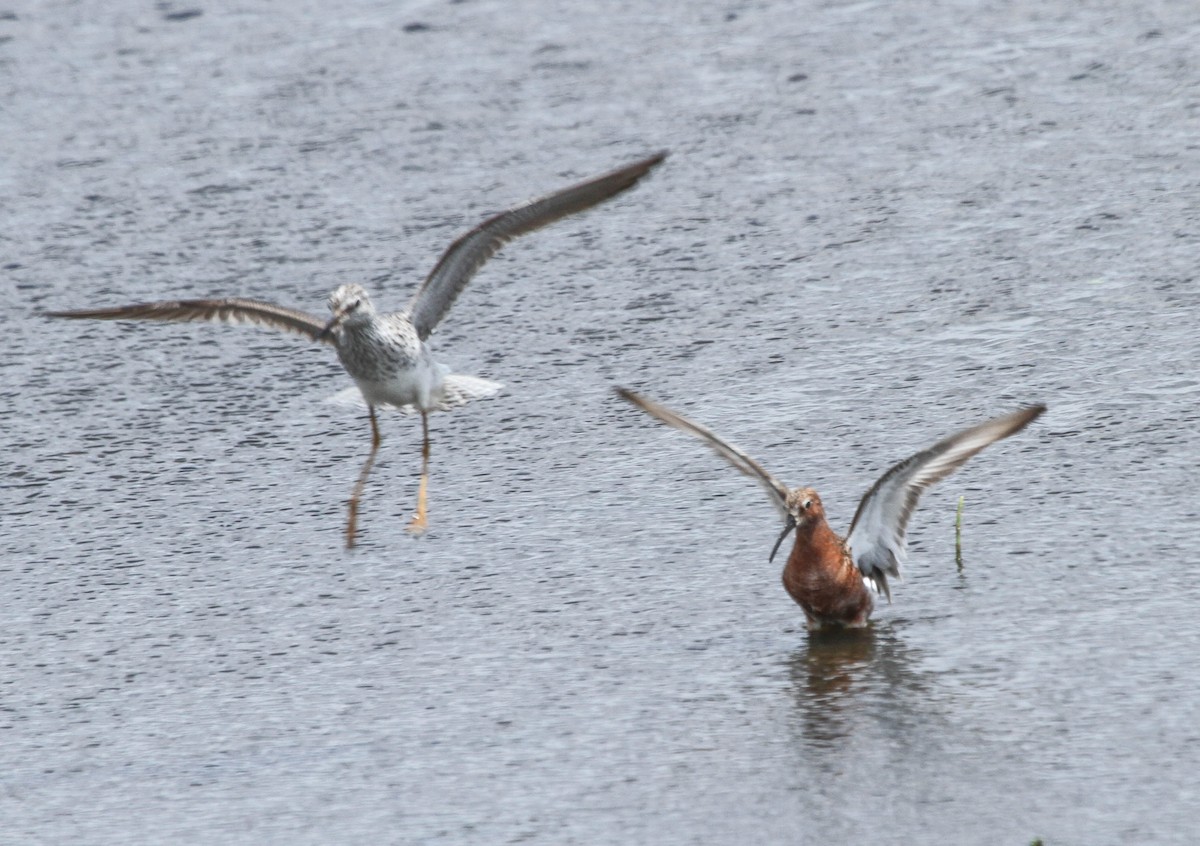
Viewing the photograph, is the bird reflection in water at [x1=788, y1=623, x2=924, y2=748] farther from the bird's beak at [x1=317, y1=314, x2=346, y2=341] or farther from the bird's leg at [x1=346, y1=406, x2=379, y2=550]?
the bird's beak at [x1=317, y1=314, x2=346, y2=341]

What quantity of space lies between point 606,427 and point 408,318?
98 centimetres

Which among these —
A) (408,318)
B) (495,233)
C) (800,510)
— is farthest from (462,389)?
(800,510)

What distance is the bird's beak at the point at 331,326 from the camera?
26.3 feet

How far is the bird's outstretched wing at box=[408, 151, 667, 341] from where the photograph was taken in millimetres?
7656

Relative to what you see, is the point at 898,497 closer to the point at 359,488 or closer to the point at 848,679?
the point at 848,679

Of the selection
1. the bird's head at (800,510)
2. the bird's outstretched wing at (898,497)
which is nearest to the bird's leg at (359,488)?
the bird's head at (800,510)

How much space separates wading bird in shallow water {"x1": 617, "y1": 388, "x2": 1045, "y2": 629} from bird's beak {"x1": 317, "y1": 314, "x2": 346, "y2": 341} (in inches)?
76.0

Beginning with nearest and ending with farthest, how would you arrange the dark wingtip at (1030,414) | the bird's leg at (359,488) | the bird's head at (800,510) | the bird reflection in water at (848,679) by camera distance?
the bird reflection in water at (848,679), the dark wingtip at (1030,414), the bird's head at (800,510), the bird's leg at (359,488)

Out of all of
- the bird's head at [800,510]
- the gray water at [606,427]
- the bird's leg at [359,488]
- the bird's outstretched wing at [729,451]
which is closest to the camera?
the gray water at [606,427]

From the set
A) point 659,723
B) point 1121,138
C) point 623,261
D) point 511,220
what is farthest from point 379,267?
point 659,723

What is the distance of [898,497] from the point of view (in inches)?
261

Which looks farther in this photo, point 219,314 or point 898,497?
point 219,314

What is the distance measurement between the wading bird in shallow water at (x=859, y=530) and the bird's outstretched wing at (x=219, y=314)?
213cm

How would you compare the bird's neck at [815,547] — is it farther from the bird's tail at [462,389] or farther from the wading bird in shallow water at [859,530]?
the bird's tail at [462,389]
